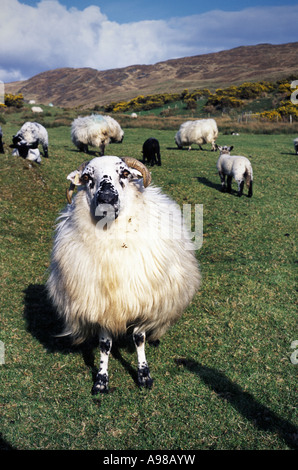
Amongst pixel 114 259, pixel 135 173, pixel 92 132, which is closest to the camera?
pixel 114 259

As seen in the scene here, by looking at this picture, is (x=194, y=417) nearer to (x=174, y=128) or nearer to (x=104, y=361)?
(x=104, y=361)

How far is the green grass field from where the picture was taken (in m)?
3.63

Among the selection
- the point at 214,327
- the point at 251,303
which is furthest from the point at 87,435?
the point at 251,303

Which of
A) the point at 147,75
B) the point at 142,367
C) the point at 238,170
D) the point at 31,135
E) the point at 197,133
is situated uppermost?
the point at 147,75

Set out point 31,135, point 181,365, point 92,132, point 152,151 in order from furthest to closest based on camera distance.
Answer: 1. point 92,132
2. point 152,151
3. point 31,135
4. point 181,365

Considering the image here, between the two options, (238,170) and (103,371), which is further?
(238,170)

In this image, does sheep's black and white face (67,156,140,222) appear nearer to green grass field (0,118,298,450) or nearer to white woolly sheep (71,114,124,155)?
green grass field (0,118,298,450)

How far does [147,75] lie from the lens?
153m

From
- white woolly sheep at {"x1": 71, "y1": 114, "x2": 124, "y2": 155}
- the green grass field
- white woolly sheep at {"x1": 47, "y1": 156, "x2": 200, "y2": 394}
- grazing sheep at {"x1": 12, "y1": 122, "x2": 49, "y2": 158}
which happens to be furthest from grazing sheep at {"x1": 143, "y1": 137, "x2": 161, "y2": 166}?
white woolly sheep at {"x1": 47, "y1": 156, "x2": 200, "y2": 394}

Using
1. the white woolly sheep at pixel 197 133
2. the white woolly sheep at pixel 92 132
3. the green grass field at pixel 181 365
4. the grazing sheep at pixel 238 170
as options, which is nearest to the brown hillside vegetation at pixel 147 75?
the white woolly sheep at pixel 197 133

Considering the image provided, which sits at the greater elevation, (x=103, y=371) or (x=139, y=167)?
(x=139, y=167)

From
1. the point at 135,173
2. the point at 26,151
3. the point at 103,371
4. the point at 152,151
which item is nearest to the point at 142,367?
the point at 103,371

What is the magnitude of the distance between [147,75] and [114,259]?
541 ft

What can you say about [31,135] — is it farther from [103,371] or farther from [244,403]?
[244,403]
